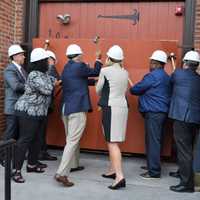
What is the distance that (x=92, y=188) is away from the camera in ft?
17.4

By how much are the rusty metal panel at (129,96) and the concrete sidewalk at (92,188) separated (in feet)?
1.57

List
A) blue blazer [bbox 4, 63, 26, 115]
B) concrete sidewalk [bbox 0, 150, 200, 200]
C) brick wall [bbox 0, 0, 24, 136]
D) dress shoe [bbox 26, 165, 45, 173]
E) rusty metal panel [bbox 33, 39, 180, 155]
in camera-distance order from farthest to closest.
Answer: brick wall [bbox 0, 0, 24, 136]
rusty metal panel [bbox 33, 39, 180, 155]
dress shoe [bbox 26, 165, 45, 173]
blue blazer [bbox 4, 63, 26, 115]
concrete sidewalk [bbox 0, 150, 200, 200]

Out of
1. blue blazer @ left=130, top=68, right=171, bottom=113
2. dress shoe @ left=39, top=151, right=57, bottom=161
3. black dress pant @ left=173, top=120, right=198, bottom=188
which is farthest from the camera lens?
dress shoe @ left=39, top=151, right=57, bottom=161

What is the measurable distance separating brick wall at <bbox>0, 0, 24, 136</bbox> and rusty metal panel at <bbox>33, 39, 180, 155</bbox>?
476 mm

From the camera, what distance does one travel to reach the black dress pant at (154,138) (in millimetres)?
5681

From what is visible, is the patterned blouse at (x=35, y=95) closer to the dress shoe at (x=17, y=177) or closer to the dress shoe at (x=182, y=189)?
the dress shoe at (x=17, y=177)

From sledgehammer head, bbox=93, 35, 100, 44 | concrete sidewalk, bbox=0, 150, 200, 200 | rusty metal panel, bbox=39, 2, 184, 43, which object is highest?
rusty metal panel, bbox=39, 2, 184, 43

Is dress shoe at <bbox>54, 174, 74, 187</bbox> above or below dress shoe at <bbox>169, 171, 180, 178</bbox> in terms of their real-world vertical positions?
above

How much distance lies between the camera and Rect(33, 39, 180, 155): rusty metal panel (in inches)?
250

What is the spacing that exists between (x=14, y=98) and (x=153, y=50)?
6.78 ft

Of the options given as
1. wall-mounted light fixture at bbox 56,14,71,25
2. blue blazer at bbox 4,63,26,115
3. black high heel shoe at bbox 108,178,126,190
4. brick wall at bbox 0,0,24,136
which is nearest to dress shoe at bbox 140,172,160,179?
black high heel shoe at bbox 108,178,126,190

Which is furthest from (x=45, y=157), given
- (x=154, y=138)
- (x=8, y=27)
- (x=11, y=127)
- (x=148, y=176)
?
(x=8, y=27)

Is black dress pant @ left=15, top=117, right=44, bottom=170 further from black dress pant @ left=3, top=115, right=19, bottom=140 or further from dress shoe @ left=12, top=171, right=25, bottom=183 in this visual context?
black dress pant @ left=3, top=115, right=19, bottom=140

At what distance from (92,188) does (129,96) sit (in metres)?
1.60
